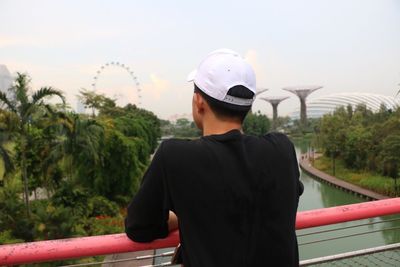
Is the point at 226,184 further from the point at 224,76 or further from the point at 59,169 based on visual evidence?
the point at 59,169

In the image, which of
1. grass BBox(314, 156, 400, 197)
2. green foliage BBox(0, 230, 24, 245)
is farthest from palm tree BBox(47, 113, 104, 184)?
grass BBox(314, 156, 400, 197)

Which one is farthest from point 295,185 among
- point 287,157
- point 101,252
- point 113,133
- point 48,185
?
point 113,133

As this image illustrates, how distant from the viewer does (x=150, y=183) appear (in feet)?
3.13

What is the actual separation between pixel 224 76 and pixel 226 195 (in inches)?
11.3

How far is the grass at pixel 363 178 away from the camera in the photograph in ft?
70.2

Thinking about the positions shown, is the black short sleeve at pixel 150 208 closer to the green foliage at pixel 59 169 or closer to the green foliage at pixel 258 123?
the green foliage at pixel 59 169

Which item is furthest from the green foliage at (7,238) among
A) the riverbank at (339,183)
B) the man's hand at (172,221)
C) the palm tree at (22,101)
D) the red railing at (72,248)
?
the riverbank at (339,183)

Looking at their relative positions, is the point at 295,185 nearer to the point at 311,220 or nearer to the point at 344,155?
the point at 311,220

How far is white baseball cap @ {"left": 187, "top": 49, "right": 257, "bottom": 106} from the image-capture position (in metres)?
0.96

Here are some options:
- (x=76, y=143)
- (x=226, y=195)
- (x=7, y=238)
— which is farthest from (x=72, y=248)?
(x=76, y=143)

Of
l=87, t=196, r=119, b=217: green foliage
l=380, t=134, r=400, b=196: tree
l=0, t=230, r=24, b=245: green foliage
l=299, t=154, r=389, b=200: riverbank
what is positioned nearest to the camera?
l=0, t=230, r=24, b=245: green foliage

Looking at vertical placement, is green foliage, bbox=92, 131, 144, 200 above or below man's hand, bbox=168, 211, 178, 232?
below

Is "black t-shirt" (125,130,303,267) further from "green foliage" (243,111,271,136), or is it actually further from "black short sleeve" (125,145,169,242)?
"green foliage" (243,111,271,136)

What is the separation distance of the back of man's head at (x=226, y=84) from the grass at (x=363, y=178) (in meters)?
22.2
